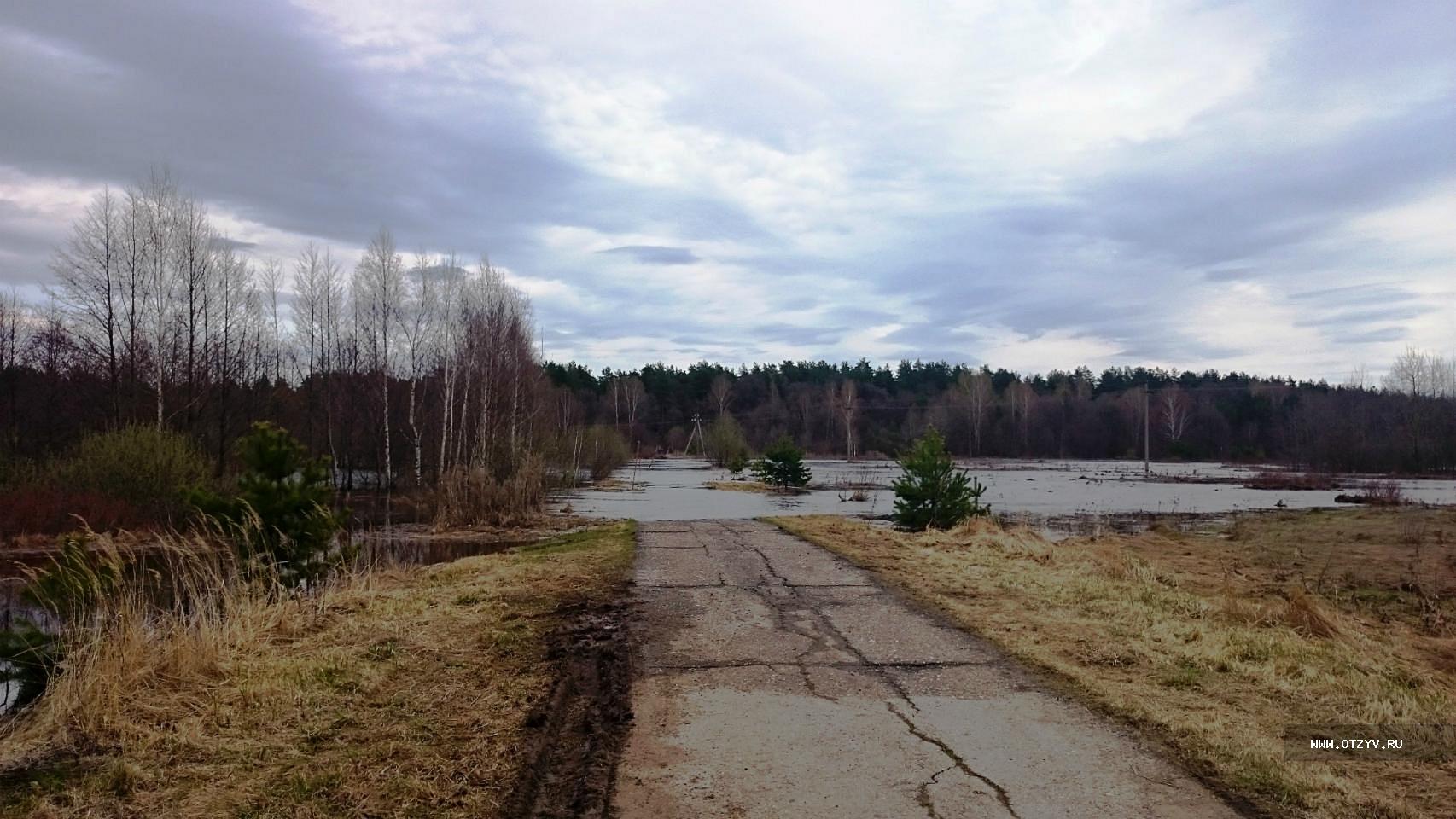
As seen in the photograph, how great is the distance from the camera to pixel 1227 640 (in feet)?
22.6

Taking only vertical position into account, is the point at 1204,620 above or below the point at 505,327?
below

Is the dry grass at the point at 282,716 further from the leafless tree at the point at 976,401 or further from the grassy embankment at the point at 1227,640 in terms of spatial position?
the leafless tree at the point at 976,401

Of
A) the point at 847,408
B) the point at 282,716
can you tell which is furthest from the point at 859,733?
the point at 847,408

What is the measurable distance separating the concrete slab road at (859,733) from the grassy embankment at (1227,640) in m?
0.42

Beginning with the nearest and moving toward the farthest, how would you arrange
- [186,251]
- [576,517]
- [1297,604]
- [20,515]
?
[1297,604]
[20,515]
[576,517]
[186,251]

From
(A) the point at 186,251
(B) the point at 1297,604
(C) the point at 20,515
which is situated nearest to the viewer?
(B) the point at 1297,604

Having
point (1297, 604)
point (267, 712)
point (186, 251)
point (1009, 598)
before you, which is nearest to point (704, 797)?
point (267, 712)

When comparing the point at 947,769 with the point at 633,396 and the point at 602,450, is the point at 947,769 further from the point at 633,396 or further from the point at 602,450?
the point at 633,396

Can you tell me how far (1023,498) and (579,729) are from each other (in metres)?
35.2

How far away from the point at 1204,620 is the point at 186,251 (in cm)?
3272

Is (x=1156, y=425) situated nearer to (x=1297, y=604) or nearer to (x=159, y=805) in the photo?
(x=1297, y=604)

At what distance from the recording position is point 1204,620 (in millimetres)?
8047

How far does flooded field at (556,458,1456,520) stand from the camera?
28.7 m

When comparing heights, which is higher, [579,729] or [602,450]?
[602,450]
